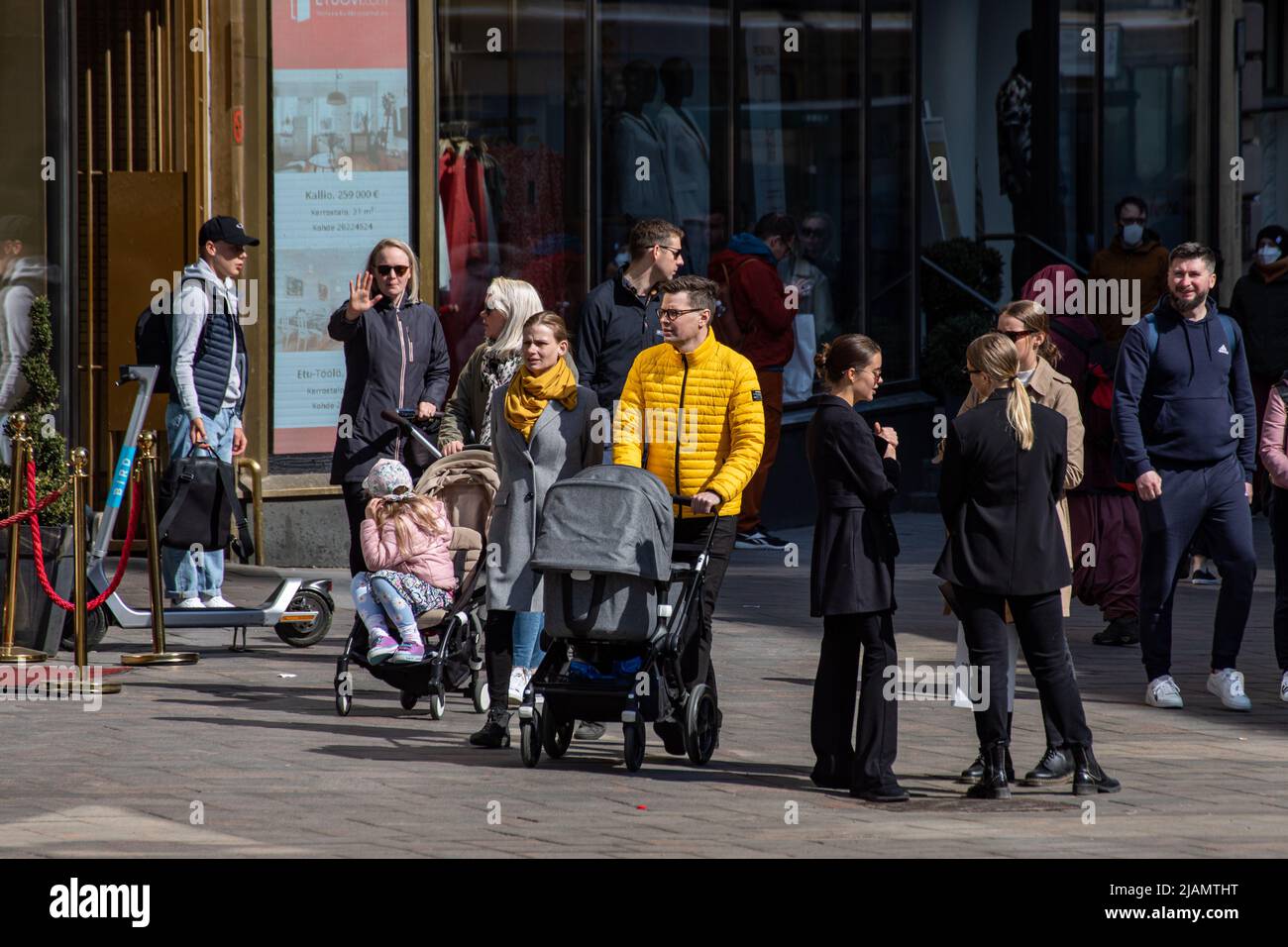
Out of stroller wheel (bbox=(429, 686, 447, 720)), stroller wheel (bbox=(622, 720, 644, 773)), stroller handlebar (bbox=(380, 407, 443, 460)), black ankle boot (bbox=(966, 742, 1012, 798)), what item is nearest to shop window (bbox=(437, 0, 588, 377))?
stroller handlebar (bbox=(380, 407, 443, 460))

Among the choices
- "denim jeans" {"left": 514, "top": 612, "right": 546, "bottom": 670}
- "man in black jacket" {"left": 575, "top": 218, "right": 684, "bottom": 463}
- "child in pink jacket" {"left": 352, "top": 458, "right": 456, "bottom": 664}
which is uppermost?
"man in black jacket" {"left": 575, "top": 218, "right": 684, "bottom": 463}

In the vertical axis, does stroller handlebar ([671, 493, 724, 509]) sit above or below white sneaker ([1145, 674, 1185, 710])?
above

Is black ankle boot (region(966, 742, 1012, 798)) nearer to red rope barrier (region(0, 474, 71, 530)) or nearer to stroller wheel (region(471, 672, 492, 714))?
stroller wheel (region(471, 672, 492, 714))

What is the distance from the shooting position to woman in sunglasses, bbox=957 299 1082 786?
8039 millimetres

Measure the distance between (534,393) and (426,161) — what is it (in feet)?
20.6

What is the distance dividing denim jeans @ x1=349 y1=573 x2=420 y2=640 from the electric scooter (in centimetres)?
185

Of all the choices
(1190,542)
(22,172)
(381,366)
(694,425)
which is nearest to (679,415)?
(694,425)

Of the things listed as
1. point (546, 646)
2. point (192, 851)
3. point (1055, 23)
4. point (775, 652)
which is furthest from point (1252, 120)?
point (192, 851)

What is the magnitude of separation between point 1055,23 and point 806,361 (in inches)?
257

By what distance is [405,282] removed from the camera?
35.1 feet

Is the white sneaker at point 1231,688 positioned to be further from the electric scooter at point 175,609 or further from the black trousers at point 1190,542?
the electric scooter at point 175,609

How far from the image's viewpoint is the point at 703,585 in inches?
338

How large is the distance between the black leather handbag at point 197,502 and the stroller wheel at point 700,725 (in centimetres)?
365
